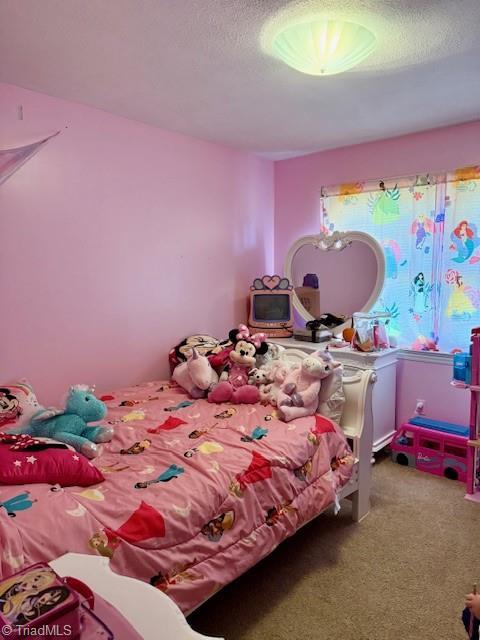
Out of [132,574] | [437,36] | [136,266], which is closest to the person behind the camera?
[132,574]

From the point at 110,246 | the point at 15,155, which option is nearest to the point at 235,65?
the point at 15,155

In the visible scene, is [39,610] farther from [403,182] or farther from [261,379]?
[403,182]

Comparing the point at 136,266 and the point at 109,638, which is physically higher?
the point at 136,266

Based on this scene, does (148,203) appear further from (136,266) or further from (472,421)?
(472,421)

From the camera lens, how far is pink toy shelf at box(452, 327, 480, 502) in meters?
2.66

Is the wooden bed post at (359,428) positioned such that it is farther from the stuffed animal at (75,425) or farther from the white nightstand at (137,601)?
the white nightstand at (137,601)

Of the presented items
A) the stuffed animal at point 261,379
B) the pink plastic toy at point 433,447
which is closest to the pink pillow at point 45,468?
the stuffed animal at point 261,379

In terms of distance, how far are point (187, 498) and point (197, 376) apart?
1181mm

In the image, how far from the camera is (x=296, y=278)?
13.0 feet

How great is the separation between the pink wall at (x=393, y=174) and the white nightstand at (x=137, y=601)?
2.81 m

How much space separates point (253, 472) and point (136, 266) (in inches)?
66.6

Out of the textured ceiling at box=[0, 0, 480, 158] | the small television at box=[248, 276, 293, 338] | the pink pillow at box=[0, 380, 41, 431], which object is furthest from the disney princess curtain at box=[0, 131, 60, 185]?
the small television at box=[248, 276, 293, 338]

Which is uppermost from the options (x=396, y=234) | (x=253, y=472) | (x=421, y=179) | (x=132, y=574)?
(x=421, y=179)

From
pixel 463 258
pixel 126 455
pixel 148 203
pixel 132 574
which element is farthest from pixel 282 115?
pixel 132 574
